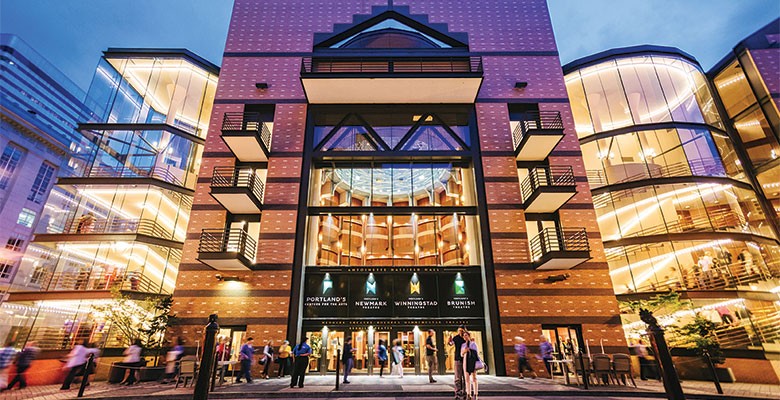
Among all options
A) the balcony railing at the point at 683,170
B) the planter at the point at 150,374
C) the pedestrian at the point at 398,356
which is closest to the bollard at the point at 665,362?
the pedestrian at the point at 398,356

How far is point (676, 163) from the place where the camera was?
16.8 m

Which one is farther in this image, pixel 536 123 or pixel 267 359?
pixel 536 123

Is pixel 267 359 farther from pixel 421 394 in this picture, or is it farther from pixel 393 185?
pixel 393 185

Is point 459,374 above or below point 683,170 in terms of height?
below

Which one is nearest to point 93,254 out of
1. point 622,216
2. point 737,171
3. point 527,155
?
point 527,155

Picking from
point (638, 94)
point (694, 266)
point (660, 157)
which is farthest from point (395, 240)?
point (638, 94)

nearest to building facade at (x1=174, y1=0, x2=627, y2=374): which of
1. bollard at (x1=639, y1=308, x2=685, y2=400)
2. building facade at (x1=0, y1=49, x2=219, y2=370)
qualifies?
building facade at (x1=0, y1=49, x2=219, y2=370)

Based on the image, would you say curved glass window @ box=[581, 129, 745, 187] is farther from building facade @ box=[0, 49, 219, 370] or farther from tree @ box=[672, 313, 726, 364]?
building facade @ box=[0, 49, 219, 370]

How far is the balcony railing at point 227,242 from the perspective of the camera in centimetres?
1406

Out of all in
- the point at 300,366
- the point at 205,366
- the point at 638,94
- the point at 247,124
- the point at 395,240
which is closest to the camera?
the point at 205,366

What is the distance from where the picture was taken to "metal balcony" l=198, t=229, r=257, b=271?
12.9 m

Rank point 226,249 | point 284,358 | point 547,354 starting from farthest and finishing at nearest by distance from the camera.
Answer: point 226,249 < point 284,358 < point 547,354

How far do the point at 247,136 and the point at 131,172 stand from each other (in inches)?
286

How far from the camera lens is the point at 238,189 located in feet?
45.9
